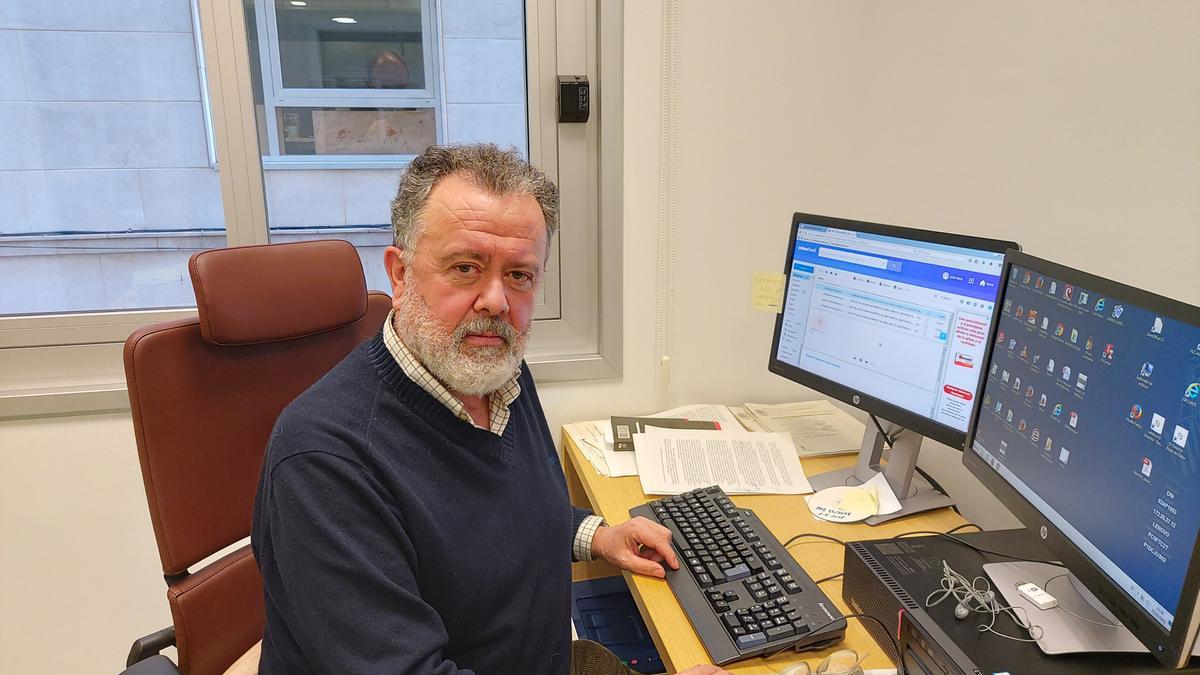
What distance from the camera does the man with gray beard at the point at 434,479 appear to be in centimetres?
88

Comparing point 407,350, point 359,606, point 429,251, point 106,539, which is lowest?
point 106,539

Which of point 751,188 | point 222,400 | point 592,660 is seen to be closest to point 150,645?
point 222,400

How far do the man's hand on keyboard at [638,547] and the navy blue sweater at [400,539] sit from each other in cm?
13

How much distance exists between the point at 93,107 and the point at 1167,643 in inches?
90.5

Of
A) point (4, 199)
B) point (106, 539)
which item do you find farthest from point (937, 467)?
point (4, 199)

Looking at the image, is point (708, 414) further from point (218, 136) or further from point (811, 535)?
point (218, 136)

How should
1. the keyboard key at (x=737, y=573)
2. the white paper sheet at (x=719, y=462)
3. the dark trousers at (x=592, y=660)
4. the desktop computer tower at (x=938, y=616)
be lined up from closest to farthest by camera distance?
the desktop computer tower at (x=938, y=616), the keyboard key at (x=737, y=573), the dark trousers at (x=592, y=660), the white paper sheet at (x=719, y=462)

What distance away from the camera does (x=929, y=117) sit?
1731 mm

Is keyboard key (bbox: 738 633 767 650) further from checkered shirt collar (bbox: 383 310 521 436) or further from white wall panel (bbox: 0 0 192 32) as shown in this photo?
white wall panel (bbox: 0 0 192 32)

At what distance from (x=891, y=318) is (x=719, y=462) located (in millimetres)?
485

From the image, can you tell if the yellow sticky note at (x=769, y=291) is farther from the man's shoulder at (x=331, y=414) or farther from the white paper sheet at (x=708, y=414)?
the man's shoulder at (x=331, y=414)

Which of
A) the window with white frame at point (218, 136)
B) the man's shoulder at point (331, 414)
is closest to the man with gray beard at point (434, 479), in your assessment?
the man's shoulder at point (331, 414)

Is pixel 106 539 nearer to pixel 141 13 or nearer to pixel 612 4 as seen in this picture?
pixel 141 13

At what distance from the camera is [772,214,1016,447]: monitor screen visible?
128 centimetres
